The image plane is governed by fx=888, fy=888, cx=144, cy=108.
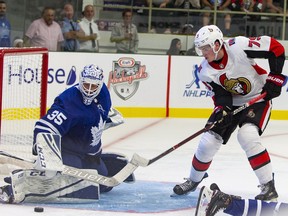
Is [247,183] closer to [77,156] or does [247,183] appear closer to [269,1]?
[77,156]

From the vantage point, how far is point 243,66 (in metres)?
4.62

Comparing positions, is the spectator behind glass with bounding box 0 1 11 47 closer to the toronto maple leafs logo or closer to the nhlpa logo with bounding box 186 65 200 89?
the nhlpa logo with bounding box 186 65 200 89

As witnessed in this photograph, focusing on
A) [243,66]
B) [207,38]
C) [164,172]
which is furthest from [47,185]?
[164,172]

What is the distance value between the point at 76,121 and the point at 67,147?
0.16 m

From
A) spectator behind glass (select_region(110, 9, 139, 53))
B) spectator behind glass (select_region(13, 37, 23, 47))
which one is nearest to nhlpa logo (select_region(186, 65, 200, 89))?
spectator behind glass (select_region(110, 9, 139, 53))

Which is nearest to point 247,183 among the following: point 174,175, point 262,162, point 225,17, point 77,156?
point 174,175

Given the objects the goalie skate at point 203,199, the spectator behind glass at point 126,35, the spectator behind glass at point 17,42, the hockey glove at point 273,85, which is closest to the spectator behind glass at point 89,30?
the spectator behind glass at point 126,35

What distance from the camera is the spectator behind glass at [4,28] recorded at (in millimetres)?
7884

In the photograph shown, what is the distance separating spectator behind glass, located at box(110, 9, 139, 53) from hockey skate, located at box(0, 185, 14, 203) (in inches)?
176

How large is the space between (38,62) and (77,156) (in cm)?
141

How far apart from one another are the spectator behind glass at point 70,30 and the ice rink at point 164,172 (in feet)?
3.02

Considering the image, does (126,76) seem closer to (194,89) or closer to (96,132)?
(194,89)

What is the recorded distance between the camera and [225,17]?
948cm

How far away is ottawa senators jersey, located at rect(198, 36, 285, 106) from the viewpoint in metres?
4.57
